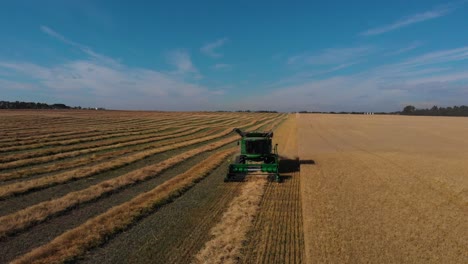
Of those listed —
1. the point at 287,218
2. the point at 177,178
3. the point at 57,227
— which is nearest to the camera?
the point at 57,227

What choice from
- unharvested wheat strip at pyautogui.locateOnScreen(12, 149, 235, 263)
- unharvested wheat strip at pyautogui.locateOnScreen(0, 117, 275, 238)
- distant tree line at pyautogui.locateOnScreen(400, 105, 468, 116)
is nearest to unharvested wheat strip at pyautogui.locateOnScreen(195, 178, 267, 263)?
unharvested wheat strip at pyautogui.locateOnScreen(12, 149, 235, 263)

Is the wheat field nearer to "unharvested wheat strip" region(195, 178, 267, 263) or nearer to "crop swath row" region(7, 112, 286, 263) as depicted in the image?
"unharvested wheat strip" region(195, 178, 267, 263)

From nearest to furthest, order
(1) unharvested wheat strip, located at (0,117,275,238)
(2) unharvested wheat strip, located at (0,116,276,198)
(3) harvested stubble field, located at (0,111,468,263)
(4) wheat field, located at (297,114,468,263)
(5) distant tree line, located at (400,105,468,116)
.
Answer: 1. (4) wheat field, located at (297,114,468,263)
2. (3) harvested stubble field, located at (0,111,468,263)
3. (1) unharvested wheat strip, located at (0,117,275,238)
4. (2) unharvested wheat strip, located at (0,116,276,198)
5. (5) distant tree line, located at (400,105,468,116)

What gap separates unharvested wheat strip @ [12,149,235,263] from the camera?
7.50 meters

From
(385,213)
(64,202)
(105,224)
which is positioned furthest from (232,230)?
(64,202)

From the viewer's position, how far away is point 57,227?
30.7 feet

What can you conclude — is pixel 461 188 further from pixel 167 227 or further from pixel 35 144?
pixel 35 144

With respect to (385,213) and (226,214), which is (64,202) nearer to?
(226,214)

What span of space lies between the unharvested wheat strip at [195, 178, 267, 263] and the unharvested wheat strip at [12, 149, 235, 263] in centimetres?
248

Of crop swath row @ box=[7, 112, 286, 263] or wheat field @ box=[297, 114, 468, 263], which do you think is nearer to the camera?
wheat field @ box=[297, 114, 468, 263]

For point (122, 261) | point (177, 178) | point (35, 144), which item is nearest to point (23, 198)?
point (177, 178)

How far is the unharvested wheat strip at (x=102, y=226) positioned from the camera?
750 cm

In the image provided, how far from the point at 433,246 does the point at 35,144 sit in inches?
1031

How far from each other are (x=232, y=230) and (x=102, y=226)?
347cm
